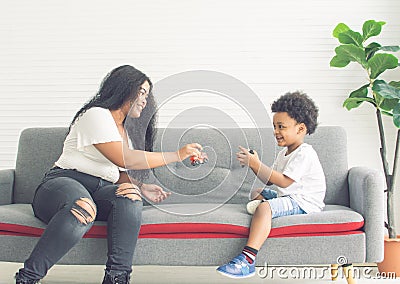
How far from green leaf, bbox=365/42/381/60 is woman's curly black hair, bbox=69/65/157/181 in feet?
4.70

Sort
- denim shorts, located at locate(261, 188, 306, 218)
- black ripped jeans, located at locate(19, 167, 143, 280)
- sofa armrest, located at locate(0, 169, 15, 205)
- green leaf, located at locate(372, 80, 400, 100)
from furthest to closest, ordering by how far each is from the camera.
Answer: green leaf, located at locate(372, 80, 400, 100) < sofa armrest, located at locate(0, 169, 15, 205) < denim shorts, located at locate(261, 188, 306, 218) < black ripped jeans, located at locate(19, 167, 143, 280)

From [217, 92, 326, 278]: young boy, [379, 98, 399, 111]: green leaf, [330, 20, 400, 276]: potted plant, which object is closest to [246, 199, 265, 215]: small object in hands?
[217, 92, 326, 278]: young boy

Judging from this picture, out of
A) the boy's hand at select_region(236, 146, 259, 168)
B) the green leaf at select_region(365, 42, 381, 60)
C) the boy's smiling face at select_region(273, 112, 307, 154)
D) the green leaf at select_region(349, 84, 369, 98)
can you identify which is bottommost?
the boy's hand at select_region(236, 146, 259, 168)

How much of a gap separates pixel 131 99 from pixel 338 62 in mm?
1459

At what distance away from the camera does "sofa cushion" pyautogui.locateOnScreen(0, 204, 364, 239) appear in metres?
2.53

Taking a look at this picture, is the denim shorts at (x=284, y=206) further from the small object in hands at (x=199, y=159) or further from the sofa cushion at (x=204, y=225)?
the small object in hands at (x=199, y=159)

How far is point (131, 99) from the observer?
2.61m

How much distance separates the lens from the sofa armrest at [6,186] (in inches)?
118

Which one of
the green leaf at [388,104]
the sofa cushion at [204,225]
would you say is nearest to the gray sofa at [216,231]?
the sofa cushion at [204,225]

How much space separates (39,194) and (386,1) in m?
2.45

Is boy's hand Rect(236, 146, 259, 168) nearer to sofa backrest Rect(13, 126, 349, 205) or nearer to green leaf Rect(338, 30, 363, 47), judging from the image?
sofa backrest Rect(13, 126, 349, 205)

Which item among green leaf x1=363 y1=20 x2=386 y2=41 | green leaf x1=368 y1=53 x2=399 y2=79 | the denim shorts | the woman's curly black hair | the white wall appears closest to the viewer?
the woman's curly black hair

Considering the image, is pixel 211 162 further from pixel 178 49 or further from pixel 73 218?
pixel 178 49

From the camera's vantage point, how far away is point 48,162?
10.2 feet
